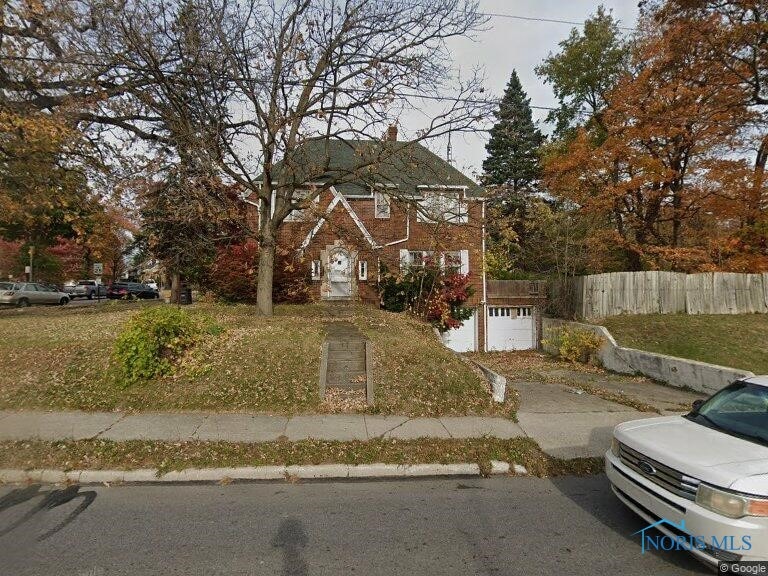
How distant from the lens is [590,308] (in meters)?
16.3

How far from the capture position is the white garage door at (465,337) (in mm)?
Answer: 19609

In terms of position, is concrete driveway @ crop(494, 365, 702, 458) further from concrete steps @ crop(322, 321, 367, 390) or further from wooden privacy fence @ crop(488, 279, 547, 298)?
wooden privacy fence @ crop(488, 279, 547, 298)

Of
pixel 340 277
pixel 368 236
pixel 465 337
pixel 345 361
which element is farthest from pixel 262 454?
pixel 465 337

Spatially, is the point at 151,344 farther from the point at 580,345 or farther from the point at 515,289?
the point at 515,289

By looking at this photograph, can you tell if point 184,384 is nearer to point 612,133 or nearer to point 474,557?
point 474,557

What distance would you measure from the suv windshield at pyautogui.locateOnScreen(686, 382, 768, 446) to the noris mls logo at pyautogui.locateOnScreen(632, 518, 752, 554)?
1.08 metres

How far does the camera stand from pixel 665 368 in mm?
10938

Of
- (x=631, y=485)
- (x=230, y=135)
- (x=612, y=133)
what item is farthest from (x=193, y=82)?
(x=612, y=133)

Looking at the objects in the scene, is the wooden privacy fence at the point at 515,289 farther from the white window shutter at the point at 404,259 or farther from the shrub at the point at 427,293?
the white window shutter at the point at 404,259

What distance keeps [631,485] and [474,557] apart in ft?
4.96

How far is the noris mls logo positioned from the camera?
2.93 m

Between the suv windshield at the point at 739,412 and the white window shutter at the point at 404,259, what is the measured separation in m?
13.2

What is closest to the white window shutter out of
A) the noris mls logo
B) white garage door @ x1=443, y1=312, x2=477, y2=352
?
white garage door @ x1=443, y1=312, x2=477, y2=352

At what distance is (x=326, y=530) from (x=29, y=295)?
1239 inches
